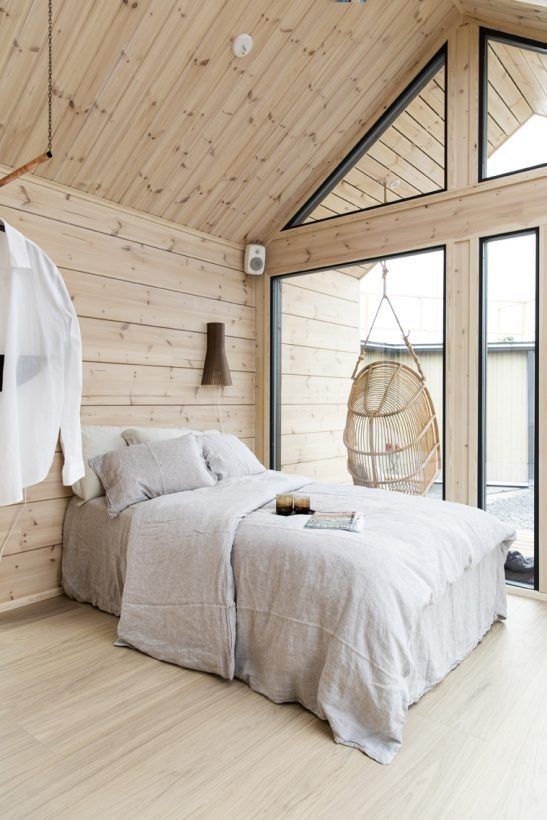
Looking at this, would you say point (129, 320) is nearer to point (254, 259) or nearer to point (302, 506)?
point (254, 259)

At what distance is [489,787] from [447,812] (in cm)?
18

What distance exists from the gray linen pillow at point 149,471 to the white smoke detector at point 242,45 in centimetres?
211

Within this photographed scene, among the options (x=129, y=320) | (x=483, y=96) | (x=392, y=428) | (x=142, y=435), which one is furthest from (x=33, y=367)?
(x=483, y=96)

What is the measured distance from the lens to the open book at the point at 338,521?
86.7 inches

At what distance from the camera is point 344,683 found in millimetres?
1851

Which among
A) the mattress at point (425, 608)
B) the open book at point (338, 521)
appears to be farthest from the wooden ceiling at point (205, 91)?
the open book at point (338, 521)

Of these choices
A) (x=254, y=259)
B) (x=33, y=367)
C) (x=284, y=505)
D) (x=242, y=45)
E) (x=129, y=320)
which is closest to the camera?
(x=33, y=367)

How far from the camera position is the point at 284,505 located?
2488 mm

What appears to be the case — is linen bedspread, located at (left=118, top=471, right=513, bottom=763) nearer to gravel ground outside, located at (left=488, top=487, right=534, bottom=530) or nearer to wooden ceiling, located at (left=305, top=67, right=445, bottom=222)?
gravel ground outside, located at (left=488, top=487, right=534, bottom=530)

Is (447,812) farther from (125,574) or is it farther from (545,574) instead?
(545,574)

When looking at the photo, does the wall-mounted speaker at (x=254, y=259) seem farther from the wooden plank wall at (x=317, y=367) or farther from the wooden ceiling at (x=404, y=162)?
the wooden ceiling at (x=404, y=162)

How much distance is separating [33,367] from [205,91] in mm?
2183

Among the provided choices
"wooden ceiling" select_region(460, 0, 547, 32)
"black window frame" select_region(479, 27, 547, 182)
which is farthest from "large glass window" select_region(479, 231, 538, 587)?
"wooden ceiling" select_region(460, 0, 547, 32)

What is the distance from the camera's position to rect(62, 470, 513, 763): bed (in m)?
1.84
